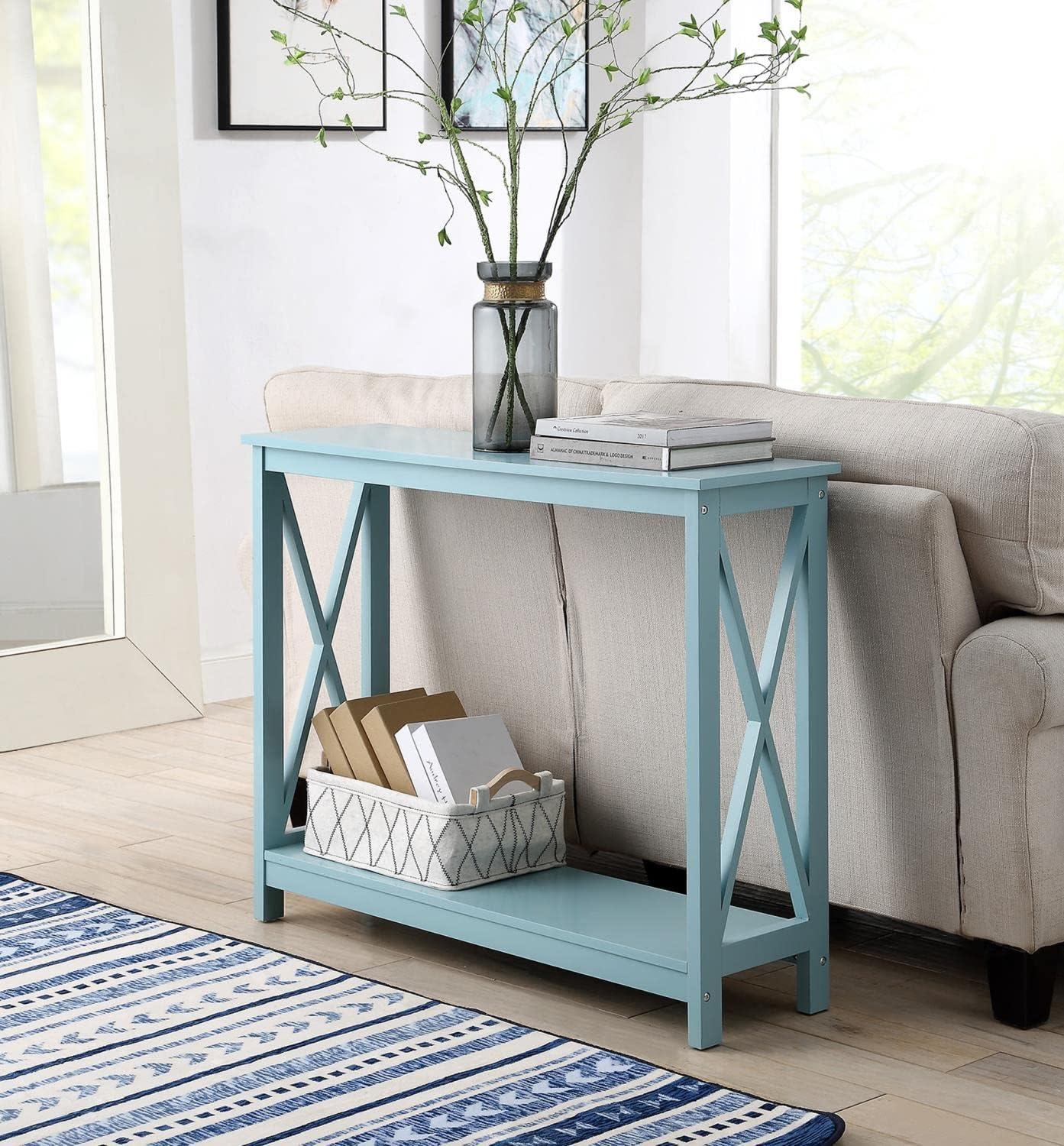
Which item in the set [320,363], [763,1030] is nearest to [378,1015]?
[763,1030]

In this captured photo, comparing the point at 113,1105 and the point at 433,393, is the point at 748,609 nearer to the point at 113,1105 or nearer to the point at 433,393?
the point at 433,393

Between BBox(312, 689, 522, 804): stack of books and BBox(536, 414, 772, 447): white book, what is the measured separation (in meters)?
0.51

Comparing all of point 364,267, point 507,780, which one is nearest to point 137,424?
point 364,267

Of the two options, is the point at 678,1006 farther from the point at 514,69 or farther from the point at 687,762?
the point at 514,69

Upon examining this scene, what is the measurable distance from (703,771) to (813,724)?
0.21 metres

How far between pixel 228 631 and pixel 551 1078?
262 centimetres

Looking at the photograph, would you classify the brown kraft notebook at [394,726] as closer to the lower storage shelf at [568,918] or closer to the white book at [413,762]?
the white book at [413,762]

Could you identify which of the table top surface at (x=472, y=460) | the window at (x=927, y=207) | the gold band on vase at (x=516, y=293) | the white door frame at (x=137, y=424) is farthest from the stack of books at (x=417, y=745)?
the window at (x=927, y=207)

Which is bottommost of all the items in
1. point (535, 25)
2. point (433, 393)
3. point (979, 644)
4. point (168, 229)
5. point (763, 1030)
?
point (763, 1030)

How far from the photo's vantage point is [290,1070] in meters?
2.22

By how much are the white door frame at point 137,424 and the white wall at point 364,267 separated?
153mm

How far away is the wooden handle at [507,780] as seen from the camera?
2613mm

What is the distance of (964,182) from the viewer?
5.47 metres

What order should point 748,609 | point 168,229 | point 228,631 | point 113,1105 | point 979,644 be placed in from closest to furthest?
point 113,1105 < point 979,644 < point 748,609 < point 168,229 < point 228,631
